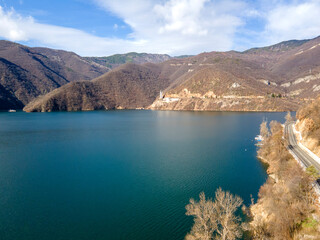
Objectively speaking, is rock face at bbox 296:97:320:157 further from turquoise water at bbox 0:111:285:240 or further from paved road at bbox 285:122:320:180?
turquoise water at bbox 0:111:285:240

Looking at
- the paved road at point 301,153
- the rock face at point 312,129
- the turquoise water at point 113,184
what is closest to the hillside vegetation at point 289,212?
the turquoise water at point 113,184

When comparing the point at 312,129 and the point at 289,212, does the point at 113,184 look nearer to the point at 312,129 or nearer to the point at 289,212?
the point at 289,212

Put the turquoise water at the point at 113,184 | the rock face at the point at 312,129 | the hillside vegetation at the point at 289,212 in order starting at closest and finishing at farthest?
the hillside vegetation at the point at 289,212 → the turquoise water at the point at 113,184 → the rock face at the point at 312,129

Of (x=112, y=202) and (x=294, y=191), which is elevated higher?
(x=294, y=191)

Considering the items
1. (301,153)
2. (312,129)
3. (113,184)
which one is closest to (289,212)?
(301,153)

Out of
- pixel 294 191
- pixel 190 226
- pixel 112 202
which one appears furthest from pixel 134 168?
pixel 294 191

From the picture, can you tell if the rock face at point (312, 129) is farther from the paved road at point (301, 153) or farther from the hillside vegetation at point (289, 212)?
the hillside vegetation at point (289, 212)

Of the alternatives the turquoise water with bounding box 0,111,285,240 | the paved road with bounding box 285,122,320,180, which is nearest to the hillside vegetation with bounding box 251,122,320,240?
the turquoise water with bounding box 0,111,285,240

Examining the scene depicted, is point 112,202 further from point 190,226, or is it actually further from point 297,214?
point 297,214
